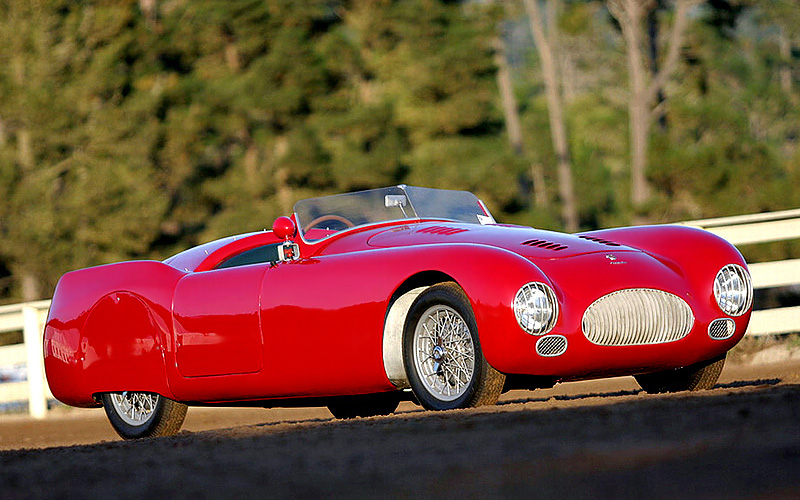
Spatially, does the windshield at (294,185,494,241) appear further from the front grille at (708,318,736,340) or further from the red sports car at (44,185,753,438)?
the front grille at (708,318,736,340)

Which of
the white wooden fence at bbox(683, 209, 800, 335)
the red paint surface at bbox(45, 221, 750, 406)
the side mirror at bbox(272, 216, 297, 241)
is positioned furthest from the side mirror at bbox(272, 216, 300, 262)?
the white wooden fence at bbox(683, 209, 800, 335)

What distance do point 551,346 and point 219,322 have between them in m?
2.07

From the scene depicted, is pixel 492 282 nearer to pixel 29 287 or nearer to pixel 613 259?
pixel 613 259

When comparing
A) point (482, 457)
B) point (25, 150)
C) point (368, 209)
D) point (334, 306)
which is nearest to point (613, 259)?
point (334, 306)

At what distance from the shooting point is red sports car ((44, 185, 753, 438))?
6.58 meters

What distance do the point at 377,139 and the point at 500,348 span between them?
3087cm

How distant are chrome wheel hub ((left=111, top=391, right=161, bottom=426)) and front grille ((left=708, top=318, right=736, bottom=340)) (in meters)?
3.44

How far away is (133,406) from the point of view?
8.26 m

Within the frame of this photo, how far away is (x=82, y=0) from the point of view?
36.9 meters

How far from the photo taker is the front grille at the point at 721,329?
7.11 meters

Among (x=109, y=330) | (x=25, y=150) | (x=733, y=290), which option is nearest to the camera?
(x=733, y=290)

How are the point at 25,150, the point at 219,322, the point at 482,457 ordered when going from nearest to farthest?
1. the point at 482,457
2. the point at 219,322
3. the point at 25,150

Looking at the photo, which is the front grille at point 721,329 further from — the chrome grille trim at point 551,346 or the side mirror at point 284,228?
the side mirror at point 284,228

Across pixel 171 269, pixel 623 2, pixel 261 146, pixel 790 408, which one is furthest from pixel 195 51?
pixel 790 408
